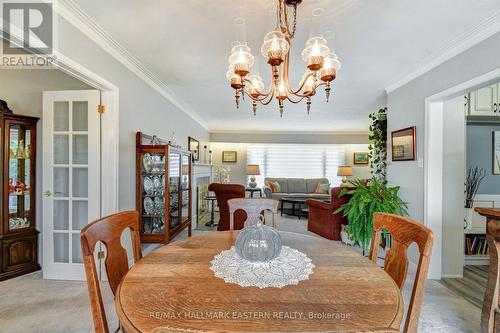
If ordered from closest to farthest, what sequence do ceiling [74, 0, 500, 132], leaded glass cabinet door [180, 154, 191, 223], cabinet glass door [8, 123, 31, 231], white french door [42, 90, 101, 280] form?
ceiling [74, 0, 500, 132], white french door [42, 90, 101, 280], cabinet glass door [8, 123, 31, 231], leaded glass cabinet door [180, 154, 191, 223]

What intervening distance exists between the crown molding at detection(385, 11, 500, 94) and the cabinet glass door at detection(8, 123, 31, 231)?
4.36 m

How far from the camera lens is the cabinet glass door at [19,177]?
2.65 m

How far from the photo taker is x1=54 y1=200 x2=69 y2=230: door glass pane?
2.59 metres

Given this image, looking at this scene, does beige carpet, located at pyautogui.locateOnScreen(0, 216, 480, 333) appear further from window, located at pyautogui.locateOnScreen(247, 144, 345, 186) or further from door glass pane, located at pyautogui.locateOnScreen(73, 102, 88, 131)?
window, located at pyautogui.locateOnScreen(247, 144, 345, 186)

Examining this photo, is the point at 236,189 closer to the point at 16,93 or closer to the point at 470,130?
the point at 16,93

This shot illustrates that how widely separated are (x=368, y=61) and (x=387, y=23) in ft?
2.45

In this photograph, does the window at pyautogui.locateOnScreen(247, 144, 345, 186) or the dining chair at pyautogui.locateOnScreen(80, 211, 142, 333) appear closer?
the dining chair at pyautogui.locateOnScreen(80, 211, 142, 333)

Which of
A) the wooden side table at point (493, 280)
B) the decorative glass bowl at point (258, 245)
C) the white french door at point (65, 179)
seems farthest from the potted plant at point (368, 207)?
the white french door at point (65, 179)

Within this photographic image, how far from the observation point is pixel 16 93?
2840mm

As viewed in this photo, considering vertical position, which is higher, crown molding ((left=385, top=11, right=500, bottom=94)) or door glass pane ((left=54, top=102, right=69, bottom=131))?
crown molding ((left=385, top=11, right=500, bottom=94))

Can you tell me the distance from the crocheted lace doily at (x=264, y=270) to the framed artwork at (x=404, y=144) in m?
2.48

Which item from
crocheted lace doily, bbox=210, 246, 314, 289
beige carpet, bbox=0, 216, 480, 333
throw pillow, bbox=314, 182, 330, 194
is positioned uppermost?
crocheted lace doily, bbox=210, 246, 314, 289

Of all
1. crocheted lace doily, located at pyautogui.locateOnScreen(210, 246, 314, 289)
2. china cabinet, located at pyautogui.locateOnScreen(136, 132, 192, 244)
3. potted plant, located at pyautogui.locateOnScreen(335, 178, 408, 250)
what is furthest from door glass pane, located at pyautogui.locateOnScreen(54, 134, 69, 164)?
potted plant, located at pyautogui.locateOnScreen(335, 178, 408, 250)

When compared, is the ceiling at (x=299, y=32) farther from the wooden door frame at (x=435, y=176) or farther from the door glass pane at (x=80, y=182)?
the door glass pane at (x=80, y=182)
